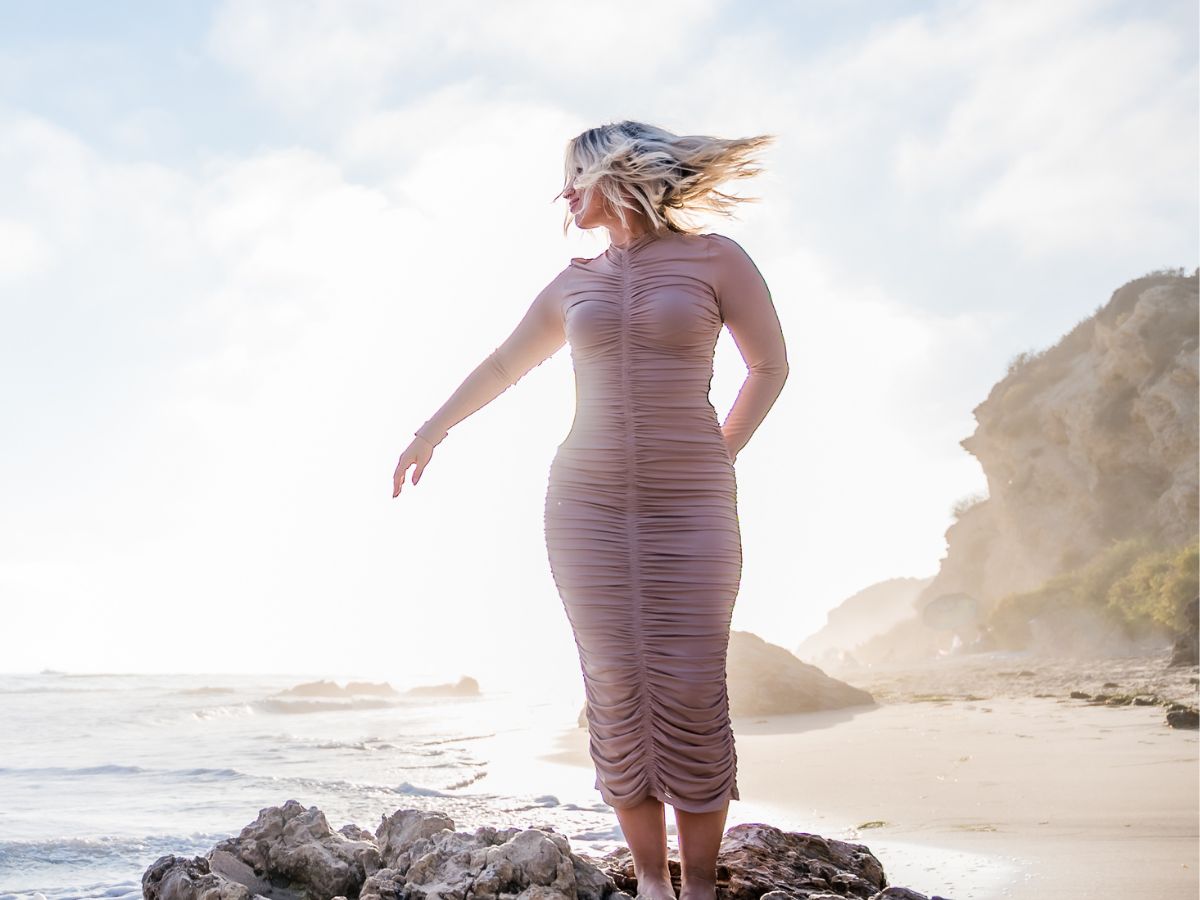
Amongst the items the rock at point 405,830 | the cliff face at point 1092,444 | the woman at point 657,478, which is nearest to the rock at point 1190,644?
the cliff face at point 1092,444

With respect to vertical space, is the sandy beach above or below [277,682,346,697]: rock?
below

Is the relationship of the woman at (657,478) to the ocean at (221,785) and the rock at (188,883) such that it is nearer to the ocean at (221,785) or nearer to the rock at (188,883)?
the rock at (188,883)

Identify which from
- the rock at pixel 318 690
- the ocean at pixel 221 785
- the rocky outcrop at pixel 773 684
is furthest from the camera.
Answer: the rock at pixel 318 690

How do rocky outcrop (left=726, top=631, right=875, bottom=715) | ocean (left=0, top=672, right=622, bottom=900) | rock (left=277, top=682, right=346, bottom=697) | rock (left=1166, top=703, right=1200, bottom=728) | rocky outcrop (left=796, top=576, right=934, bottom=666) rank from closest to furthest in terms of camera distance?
ocean (left=0, top=672, right=622, bottom=900) → rock (left=1166, top=703, right=1200, bottom=728) → rocky outcrop (left=726, top=631, right=875, bottom=715) → rock (left=277, top=682, right=346, bottom=697) → rocky outcrop (left=796, top=576, right=934, bottom=666)

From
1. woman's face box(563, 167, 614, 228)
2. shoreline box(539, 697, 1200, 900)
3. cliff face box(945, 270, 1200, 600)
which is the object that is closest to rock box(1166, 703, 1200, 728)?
shoreline box(539, 697, 1200, 900)

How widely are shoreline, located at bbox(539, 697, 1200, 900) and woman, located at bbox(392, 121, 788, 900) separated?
1.47 m

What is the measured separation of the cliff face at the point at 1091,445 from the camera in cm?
2505

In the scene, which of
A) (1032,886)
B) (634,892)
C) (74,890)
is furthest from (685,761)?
(74,890)

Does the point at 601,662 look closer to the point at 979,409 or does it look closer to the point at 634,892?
the point at 634,892

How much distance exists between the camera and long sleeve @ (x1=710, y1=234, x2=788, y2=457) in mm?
2854

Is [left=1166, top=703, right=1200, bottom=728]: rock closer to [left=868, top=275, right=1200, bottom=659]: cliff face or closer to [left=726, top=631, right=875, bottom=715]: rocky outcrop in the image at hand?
[left=726, top=631, right=875, bottom=715]: rocky outcrop

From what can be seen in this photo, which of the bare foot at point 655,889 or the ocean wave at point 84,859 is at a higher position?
the bare foot at point 655,889

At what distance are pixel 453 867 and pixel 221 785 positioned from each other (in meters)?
6.19

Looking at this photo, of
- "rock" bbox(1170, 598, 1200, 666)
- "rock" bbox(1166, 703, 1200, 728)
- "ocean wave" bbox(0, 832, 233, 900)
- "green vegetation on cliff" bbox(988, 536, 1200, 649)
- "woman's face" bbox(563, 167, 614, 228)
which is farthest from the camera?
"green vegetation on cliff" bbox(988, 536, 1200, 649)
